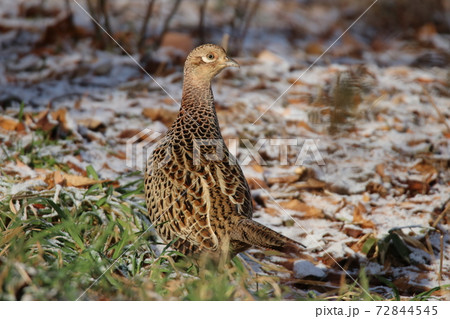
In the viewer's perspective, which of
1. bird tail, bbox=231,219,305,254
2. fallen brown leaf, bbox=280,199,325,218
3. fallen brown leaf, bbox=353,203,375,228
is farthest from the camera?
fallen brown leaf, bbox=280,199,325,218

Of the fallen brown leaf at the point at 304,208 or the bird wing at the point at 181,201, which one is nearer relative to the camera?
the bird wing at the point at 181,201

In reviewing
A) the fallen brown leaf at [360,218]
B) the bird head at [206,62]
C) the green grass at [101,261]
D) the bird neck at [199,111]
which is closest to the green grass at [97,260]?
the green grass at [101,261]

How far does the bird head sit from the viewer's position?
4223 millimetres

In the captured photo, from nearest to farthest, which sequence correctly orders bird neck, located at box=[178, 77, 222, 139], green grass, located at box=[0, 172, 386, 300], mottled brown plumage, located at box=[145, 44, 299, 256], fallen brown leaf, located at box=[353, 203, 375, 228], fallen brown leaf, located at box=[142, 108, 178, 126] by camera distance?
1. green grass, located at box=[0, 172, 386, 300]
2. mottled brown plumage, located at box=[145, 44, 299, 256]
3. bird neck, located at box=[178, 77, 222, 139]
4. fallen brown leaf, located at box=[353, 203, 375, 228]
5. fallen brown leaf, located at box=[142, 108, 178, 126]

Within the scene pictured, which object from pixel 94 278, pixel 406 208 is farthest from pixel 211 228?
pixel 406 208

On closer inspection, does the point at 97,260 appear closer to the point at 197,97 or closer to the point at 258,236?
the point at 258,236

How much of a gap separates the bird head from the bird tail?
1246 millimetres

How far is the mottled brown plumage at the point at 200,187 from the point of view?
352cm

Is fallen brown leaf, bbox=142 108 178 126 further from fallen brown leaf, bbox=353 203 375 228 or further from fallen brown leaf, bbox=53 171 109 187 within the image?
fallen brown leaf, bbox=353 203 375 228

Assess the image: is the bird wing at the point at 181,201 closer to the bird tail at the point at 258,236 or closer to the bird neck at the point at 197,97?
the bird tail at the point at 258,236

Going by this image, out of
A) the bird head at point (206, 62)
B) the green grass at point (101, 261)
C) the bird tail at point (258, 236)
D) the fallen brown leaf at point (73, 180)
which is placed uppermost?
the bird head at point (206, 62)

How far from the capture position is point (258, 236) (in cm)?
328
